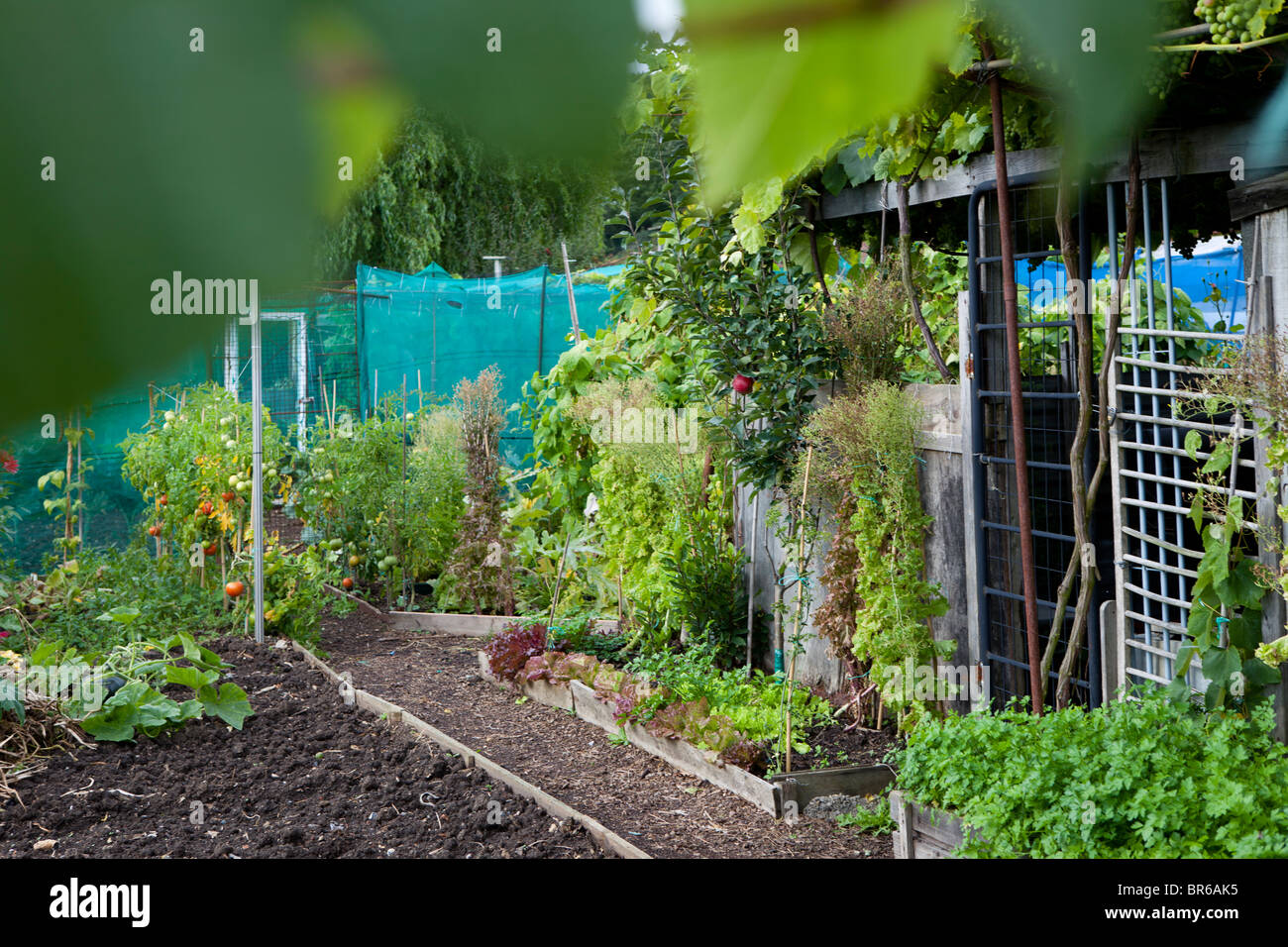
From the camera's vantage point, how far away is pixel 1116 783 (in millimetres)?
2395

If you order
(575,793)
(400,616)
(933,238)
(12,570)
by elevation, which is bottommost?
(575,793)

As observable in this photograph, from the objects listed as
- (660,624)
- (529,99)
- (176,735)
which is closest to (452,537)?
(660,624)

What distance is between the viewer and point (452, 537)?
21.4 feet

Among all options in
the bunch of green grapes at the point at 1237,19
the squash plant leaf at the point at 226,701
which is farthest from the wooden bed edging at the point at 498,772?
the bunch of green grapes at the point at 1237,19

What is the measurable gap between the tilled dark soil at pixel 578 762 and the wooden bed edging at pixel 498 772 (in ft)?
0.55

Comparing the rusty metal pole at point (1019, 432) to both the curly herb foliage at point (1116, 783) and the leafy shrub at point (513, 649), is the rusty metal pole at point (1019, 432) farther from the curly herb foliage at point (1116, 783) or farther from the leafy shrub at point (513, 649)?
the leafy shrub at point (513, 649)

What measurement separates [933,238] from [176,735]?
3748 mm

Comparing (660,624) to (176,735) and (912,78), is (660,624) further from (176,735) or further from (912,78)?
(912,78)

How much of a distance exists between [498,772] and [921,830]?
150 centimetres

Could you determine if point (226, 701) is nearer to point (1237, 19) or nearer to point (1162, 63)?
point (1237, 19)

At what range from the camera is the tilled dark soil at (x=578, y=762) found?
3232 mm

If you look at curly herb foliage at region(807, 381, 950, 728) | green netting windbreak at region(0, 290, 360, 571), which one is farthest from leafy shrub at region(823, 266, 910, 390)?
green netting windbreak at region(0, 290, 360, 571)

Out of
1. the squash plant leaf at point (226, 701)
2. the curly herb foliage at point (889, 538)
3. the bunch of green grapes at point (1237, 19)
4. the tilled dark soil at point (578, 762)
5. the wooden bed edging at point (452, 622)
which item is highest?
the bunch of green grapes at point (1237, 19)

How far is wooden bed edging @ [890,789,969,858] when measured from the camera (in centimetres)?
279
